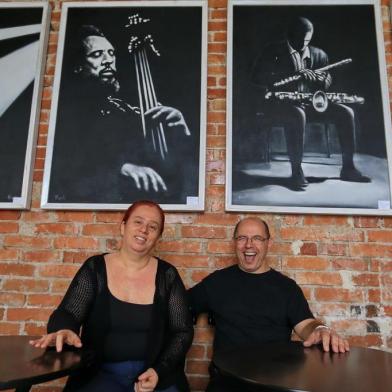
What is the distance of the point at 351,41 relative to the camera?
2.52 m

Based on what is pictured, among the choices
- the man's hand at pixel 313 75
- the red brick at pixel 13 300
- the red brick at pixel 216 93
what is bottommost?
the red brick at pixel 13 300

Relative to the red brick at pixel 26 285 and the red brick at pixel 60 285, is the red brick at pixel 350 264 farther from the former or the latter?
the red brick at pixel 26 285

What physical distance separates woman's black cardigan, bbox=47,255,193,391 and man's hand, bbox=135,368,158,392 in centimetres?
4

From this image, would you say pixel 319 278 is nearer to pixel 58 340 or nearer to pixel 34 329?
pixel 58 340

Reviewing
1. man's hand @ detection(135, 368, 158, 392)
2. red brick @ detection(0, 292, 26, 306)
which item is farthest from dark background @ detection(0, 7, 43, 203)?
man's hand @ detection(135, 368, 158, 392)

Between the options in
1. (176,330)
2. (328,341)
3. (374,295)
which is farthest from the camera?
(374,295)

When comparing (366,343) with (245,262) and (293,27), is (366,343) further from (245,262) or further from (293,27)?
(293,27)

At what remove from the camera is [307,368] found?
129 cm

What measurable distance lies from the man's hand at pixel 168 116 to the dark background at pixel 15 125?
832 mm

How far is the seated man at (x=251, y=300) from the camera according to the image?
1914 millimetres

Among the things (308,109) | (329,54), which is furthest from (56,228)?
(329,54)

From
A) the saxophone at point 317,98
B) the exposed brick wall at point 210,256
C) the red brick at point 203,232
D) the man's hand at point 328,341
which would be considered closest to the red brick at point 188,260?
the exposed brick wall at point 210,256

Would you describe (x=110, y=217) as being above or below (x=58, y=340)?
above

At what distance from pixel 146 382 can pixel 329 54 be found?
2.27m
